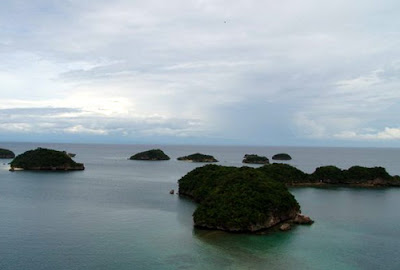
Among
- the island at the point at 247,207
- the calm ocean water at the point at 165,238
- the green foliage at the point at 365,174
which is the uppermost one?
the green foliage at the point at 365,174

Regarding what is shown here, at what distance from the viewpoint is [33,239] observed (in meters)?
44.7

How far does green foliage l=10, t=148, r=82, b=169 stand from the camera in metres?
130

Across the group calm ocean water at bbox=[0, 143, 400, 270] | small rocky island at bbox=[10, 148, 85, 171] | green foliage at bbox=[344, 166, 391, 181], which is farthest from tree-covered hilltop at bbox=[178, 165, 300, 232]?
small rocky island at bbox=[10, 148, 85, 171]

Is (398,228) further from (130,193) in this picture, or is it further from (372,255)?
(130,193)

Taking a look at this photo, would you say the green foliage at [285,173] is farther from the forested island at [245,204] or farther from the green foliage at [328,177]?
the forested island at [245,204]

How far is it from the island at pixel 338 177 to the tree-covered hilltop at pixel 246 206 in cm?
4292

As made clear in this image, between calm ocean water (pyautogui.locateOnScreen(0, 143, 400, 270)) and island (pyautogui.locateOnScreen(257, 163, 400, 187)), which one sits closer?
calm ocean water (pyautogui.locateOnScreen(0, 143, 400, 270))

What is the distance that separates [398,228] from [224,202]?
27.5 metres

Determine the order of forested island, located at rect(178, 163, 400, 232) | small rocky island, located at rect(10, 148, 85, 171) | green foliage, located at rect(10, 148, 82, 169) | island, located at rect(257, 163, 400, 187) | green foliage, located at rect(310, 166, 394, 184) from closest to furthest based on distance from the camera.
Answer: forested island, located at rect(178, 163, 400, 232), island, located at rect(257, 163, 400, 187), green foliage, located at rect(310, 166, 394, 184), small rocky island, located at rect(10, 148, 85, 171), green foliage, located at rect(10, 148, 82, 169)

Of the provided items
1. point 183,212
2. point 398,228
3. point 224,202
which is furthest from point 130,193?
point 398,228

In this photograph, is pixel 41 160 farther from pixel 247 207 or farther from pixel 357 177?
pixel 357 177

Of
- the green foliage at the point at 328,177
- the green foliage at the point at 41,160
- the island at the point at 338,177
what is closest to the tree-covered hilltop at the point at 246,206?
the island at the point at 338,177

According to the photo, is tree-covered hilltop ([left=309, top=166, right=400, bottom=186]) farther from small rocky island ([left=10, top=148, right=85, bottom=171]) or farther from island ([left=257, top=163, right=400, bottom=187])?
small rocky island ([left=10, top=148, right=85, bottom=171])

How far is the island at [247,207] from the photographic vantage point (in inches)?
1913
